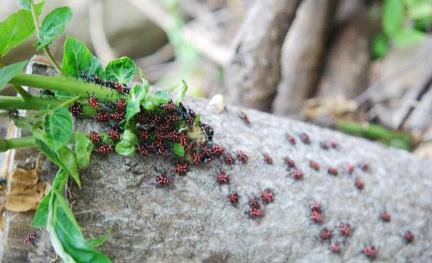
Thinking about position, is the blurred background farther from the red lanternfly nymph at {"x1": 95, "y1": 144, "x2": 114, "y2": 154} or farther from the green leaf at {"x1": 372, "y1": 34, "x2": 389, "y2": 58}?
the red lanternfly nymph at {"x1": 95, "y1": 144, "x2": 114, "y2": 154}

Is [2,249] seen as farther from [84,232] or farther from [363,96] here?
[363,96]

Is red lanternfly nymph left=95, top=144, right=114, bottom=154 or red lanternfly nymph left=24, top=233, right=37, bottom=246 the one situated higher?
red lanternfly nymph left=95, top=144, right=114, bottom=154

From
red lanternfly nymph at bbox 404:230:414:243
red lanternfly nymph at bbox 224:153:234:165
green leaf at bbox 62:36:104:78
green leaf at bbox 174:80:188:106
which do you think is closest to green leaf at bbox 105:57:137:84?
green leaf at bbox 62:36:104:78

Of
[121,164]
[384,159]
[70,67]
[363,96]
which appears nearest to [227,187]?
[121,164]

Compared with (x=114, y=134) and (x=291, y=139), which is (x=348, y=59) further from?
(x=114, y=134)

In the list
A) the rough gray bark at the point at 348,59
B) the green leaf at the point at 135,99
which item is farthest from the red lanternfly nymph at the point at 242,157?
the rough gray bark at the point at 348,59

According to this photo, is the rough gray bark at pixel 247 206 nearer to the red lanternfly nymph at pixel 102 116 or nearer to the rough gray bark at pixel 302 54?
→ the red lanternfly nymph at pixel 102 116
